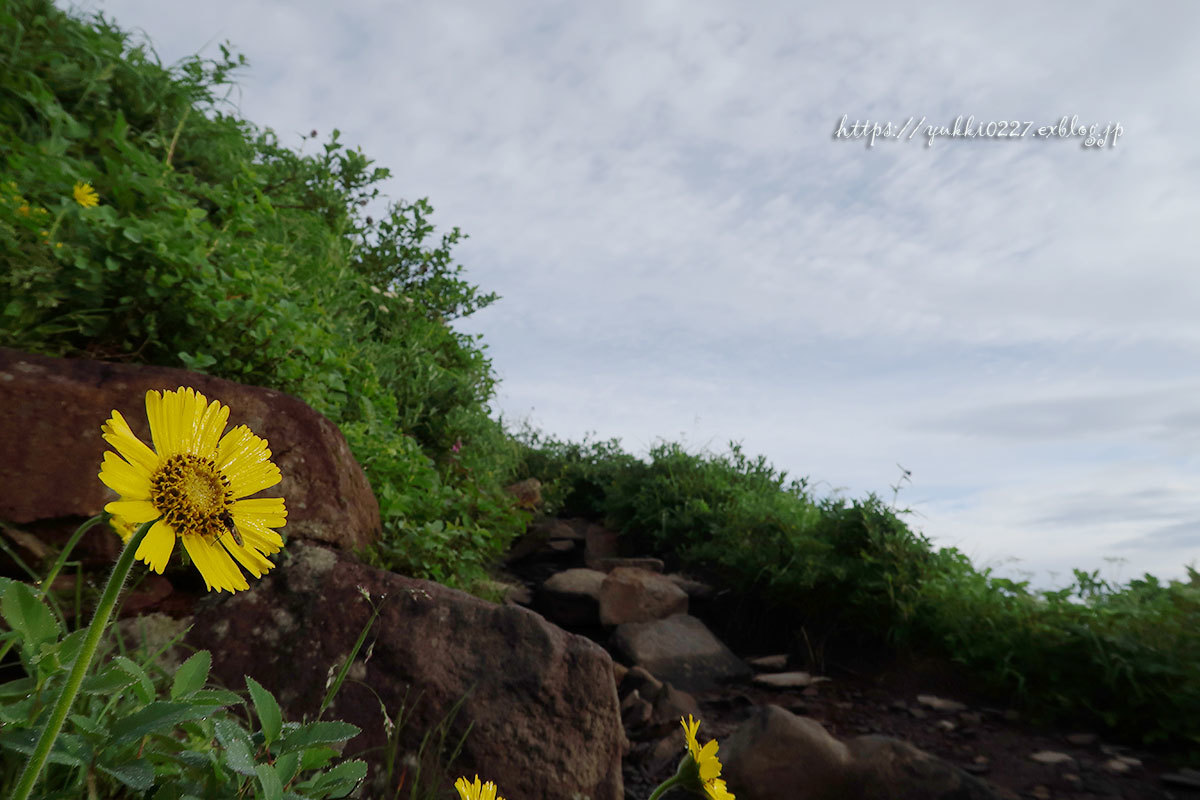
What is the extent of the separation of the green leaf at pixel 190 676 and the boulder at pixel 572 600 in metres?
5.15

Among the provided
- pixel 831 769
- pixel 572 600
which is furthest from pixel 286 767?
pixel 572 600

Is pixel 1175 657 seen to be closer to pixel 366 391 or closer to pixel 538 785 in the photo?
pixel 538 785

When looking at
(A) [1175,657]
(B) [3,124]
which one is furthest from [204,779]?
(A) [1175,657]

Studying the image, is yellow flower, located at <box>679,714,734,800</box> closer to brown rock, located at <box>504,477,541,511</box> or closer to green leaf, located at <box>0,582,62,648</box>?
green leaf, located at <box>0,582,62,648</box>

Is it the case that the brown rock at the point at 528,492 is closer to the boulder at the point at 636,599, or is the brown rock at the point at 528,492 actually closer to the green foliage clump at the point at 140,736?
the boulder at the point at 636,599

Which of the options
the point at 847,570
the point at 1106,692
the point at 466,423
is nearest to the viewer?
the point at 1106,692

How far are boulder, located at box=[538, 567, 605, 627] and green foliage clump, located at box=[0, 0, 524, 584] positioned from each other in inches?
35.7

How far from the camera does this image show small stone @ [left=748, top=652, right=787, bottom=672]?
5344 mm

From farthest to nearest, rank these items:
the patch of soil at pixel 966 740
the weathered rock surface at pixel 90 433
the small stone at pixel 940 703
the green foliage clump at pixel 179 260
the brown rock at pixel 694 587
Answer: the brown rock at pixel 694 587 < the small stone at pixel 940 703 < the patch of soil at pixel 966 740 < the green foliage clump at pixel 179 260 < the weathered rock surface at pixel 90 433

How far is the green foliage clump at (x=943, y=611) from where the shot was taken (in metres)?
3.84

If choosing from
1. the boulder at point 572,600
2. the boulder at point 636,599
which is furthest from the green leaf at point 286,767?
the boulder at point 572,600

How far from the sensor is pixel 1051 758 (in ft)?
11.8

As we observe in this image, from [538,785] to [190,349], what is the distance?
2224 mm

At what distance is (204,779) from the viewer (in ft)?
3.49
